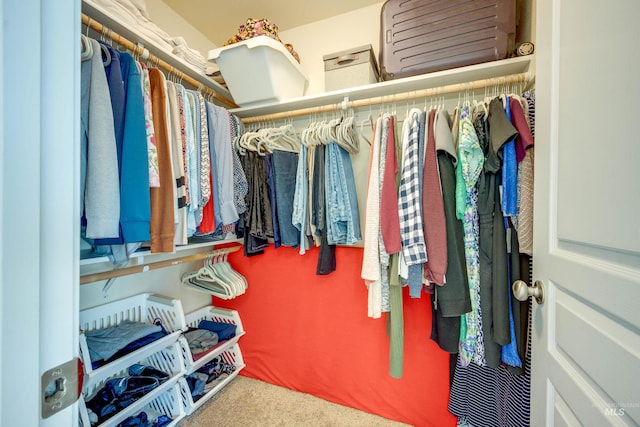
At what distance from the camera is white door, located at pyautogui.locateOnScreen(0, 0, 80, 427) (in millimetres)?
275

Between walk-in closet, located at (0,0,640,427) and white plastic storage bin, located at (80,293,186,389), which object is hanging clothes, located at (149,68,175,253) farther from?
white plastic storage bin, located at (80,293,186,389)

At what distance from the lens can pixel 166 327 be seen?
1356 millimetres

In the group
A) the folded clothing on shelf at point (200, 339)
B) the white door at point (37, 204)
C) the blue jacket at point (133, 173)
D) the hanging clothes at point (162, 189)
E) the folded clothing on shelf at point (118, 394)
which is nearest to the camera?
the white door at point (37, 204)

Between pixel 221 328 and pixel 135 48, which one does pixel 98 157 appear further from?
pixel 221 328

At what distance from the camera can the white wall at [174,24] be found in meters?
1.38

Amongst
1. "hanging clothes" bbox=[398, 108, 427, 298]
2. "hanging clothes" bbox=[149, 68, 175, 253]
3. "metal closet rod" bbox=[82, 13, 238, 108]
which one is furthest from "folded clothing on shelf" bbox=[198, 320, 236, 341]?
"metal closet rod" bbox=[82, 13, 238, 108]

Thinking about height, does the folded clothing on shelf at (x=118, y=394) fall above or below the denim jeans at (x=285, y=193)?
below

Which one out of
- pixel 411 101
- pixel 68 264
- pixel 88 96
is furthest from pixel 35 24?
pixel 411 101

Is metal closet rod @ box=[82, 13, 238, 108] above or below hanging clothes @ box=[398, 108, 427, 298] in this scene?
above

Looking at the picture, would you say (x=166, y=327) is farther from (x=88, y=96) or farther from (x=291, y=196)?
(x=88, y=96)

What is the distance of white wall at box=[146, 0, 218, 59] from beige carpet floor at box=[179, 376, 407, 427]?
7.48 feet

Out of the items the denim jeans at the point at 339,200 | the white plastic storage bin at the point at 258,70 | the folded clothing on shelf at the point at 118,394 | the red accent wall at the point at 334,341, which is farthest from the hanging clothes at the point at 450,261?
the folded clothing on shelf at the point at 118,394

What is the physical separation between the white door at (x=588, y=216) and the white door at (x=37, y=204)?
89cm

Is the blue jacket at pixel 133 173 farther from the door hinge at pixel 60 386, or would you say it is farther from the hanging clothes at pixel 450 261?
the hanging clothes at pixel 450 261
